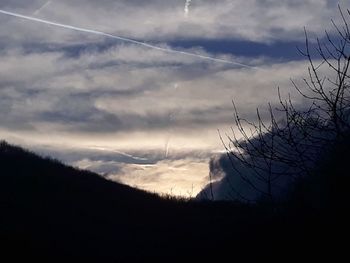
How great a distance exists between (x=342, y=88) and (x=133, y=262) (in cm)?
1007

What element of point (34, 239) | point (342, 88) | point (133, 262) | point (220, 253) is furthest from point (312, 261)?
point (34, 239)

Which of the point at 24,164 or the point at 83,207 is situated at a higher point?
the point at 24,164

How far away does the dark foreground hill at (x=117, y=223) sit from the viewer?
52.4 ft

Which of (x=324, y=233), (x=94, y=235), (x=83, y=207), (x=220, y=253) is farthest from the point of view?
(x=83, y=207)

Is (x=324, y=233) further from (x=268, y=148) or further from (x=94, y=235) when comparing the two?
(x=94, y=235)

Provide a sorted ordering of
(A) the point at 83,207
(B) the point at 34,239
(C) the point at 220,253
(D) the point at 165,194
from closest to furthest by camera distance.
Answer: (C) the point at 220,253
(B) the point at 34,239
(A) the point at 83,207
(D) the point at 165,194

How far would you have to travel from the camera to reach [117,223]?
82.0ft

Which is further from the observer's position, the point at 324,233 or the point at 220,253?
the point at 220,253

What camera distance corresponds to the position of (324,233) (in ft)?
38.3

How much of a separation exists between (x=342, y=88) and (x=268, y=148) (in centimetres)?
175

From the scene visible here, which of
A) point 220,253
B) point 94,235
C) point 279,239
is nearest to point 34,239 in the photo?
point 94,235

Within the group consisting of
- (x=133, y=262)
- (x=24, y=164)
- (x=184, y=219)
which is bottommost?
(x=133, y=262)

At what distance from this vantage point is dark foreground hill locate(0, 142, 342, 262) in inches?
629

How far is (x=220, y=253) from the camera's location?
17.0 m
